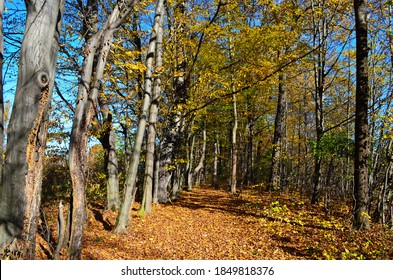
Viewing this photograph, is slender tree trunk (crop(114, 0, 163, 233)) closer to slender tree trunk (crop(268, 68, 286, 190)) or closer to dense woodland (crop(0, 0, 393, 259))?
dense woodland (crop(0, 0, 393, 259))

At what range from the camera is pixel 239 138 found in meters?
24.4

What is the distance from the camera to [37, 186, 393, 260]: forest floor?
18.1 ft

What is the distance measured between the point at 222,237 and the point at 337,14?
36.1 feet

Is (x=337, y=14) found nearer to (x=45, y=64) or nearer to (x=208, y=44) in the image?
(x=208, y=44)

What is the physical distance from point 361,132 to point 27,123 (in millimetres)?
7336

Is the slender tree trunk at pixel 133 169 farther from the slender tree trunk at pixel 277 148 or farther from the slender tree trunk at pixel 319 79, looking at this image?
the slender tree trunk at pixel 277 148

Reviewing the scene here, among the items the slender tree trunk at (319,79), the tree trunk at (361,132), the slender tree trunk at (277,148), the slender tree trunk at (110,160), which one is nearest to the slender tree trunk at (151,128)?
the slender tree trunk at (110,160)

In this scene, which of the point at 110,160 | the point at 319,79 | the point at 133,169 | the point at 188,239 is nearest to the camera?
the point at 188,239

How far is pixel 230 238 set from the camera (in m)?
6.88

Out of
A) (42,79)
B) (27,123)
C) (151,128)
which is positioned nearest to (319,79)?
(151,128)

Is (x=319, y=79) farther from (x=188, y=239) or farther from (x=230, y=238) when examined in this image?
(x=188, y=239)

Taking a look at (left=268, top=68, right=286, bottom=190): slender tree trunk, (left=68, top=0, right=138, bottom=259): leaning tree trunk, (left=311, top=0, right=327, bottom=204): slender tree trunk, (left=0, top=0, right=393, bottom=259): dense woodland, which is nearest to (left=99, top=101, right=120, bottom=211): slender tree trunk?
(left=0, top=0, right=393, bottom=259): dense woodland

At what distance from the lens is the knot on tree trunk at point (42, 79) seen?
10.4 ft

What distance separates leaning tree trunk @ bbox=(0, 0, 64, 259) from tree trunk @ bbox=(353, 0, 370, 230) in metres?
7.05
